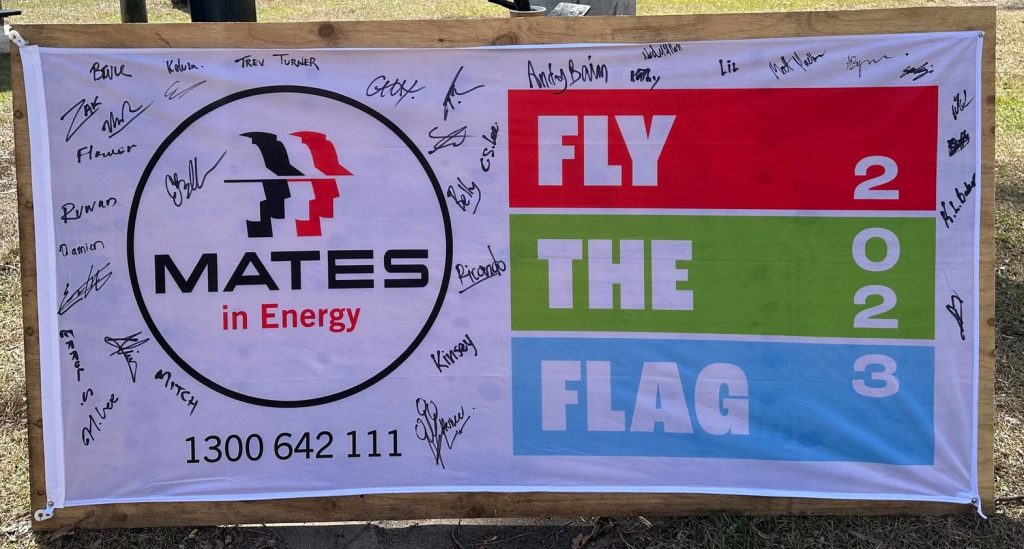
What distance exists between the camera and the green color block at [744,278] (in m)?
3.18

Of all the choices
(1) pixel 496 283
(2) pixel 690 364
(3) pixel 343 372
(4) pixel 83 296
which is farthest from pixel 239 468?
(2) pixel 690 364

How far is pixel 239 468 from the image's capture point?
3275mm

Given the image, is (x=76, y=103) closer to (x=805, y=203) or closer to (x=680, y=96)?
(x=680, y=96)

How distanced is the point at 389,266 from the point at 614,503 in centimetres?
109
